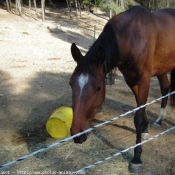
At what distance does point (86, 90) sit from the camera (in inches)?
85.0

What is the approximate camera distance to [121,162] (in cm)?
317

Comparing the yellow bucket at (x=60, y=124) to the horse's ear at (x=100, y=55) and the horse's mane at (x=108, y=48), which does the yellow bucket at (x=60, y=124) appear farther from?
the horse's ear at (x=100, y=55)

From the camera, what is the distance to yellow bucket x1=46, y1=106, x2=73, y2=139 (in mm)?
3586

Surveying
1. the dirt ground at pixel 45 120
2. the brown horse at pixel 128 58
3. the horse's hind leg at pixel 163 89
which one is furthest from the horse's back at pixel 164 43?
the dirt ground at pixel 45 120

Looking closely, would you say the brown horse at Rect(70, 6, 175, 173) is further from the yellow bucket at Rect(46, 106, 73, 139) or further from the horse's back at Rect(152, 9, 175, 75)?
the yellow bucket at Rect(46, 106, 73, 139)

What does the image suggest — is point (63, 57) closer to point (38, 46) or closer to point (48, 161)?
point (38, 46)

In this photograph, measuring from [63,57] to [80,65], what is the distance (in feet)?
25.2

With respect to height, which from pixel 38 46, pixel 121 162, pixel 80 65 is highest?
pixel 80 65

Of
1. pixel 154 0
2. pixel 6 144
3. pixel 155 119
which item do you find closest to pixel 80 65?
pixel 6 144

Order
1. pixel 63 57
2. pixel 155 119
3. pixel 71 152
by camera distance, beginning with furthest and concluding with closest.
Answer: pixel 63 57 → pixel 155 119 → pixel 71 152

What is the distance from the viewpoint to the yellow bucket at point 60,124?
359 cm

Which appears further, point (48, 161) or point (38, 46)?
point (38, 46)

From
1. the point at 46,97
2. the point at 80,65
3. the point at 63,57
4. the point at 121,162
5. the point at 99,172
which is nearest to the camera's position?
the point at 80,65

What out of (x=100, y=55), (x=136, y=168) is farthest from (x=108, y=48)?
(x=136, y=168)
